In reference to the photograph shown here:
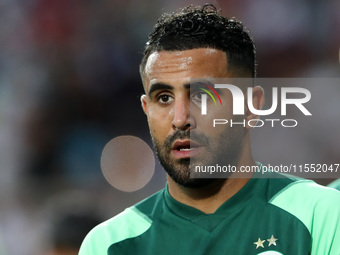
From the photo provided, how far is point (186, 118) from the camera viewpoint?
5.92 feet

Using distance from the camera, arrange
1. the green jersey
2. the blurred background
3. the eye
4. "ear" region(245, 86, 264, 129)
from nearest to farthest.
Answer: the green jersey < the eye < "ear" region(245, 86, 264, 129) < the blurred background

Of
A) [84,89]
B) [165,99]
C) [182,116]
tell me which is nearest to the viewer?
[182,116]

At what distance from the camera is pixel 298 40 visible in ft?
16.6

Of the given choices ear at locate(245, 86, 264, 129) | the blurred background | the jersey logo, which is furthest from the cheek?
the blurred background

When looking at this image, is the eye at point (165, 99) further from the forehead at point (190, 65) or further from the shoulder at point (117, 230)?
the shoulder at point (117, 230)

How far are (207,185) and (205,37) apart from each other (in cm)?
58

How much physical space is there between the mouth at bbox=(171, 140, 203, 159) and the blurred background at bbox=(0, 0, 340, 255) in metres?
2.66

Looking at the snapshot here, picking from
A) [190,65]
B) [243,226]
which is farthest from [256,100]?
[243,226]

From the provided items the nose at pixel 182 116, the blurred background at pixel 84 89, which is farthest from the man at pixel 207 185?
the blurred background at pixel 84 89

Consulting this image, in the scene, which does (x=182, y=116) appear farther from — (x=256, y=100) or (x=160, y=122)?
(x=256, y=100)

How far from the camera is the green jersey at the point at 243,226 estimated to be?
5.84 feet

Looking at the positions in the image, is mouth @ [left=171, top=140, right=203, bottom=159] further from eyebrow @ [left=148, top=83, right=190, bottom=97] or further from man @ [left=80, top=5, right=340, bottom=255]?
eyebrow @ [left=148, top=83, right=190, bottom=97]

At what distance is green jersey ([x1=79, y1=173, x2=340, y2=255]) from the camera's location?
1.78m

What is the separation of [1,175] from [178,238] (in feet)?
10.5
